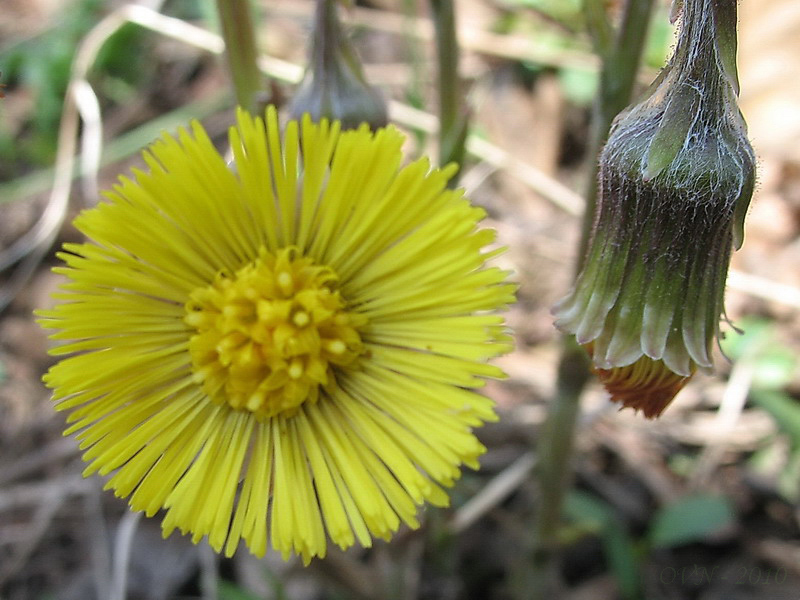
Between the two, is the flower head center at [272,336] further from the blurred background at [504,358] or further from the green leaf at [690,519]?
the green leaf at [690,519]

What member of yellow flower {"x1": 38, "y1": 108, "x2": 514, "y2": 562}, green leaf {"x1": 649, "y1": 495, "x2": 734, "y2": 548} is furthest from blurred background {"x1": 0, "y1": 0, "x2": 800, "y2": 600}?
yellow flower {"x1": 38, "y1": 108, "x2": 514, "y2": 562}

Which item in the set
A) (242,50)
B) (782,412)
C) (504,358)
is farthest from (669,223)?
(504,358)

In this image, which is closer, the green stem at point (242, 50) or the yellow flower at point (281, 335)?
the yellow flower at point (281, 335)

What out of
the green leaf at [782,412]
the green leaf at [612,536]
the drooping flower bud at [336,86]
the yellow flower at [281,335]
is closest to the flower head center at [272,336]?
the yellow flower at [281,335]

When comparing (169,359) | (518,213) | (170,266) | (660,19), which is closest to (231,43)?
(170,266)

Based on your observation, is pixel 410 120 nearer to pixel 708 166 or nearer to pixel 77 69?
pixel 77 69

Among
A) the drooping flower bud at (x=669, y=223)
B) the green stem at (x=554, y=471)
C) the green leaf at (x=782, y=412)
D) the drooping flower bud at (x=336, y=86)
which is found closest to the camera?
the drooping flower bud at (x=669, y=223)

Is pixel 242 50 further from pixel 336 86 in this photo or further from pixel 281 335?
pixel 281 335
